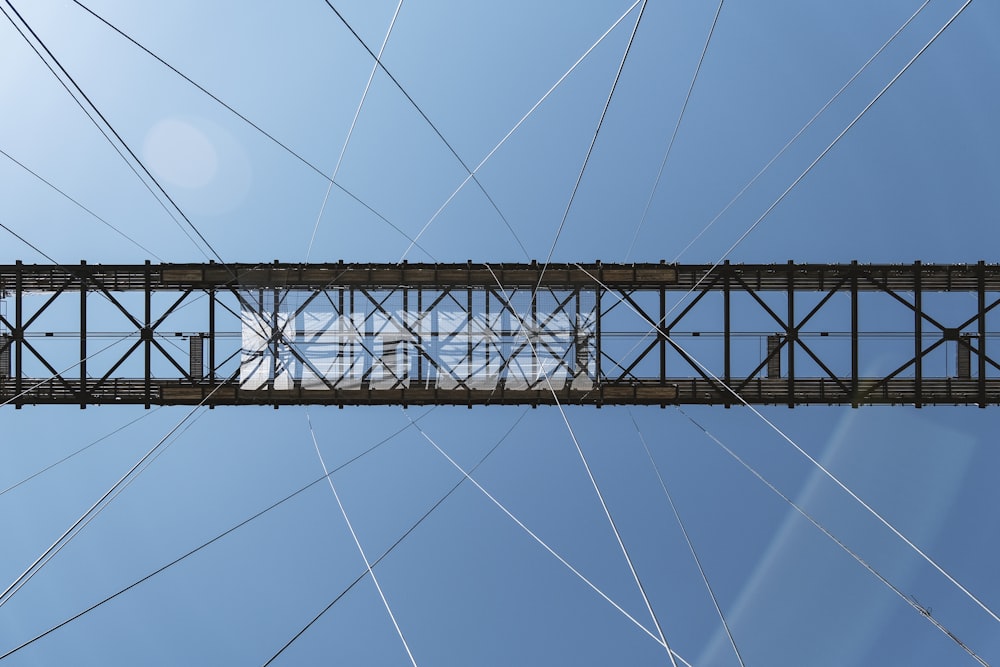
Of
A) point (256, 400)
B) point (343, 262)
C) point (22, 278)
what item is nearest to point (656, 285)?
point (343, 262)

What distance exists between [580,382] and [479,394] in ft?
7.70

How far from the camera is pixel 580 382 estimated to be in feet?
44.5

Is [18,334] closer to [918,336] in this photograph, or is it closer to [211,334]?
[211,334]

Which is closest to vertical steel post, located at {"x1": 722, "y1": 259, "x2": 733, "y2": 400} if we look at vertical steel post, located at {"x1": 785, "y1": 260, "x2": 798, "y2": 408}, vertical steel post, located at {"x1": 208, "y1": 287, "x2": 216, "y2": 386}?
vertical steel post, located at {"x1": 785, "y1": 260, "x2": 798, "y2": 408}

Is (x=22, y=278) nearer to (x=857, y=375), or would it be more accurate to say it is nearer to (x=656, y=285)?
(x=656, y=285)

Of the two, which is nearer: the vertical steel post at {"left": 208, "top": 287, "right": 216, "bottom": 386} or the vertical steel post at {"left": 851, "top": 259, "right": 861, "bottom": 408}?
the vertical steel post at {"left": 851, "top": 259, "right": 861, "bottom": 408}

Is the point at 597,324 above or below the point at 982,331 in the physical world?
above

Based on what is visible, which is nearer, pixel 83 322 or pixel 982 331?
pixel 982 331

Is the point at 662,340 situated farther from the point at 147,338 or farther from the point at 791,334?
the point at 147,338

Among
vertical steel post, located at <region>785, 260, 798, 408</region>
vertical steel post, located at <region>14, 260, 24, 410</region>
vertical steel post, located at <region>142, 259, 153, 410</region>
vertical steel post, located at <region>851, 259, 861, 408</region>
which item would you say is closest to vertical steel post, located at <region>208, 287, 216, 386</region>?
vertical steel post, located at <region>142, 259, 153, 410</region>

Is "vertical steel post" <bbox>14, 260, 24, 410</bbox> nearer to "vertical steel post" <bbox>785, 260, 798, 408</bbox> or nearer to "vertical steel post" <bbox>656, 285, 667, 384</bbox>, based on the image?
"vertical steel post" <bbox>656, 285, 667, 384</bbox>

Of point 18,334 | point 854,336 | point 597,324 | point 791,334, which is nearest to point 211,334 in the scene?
point 18,334

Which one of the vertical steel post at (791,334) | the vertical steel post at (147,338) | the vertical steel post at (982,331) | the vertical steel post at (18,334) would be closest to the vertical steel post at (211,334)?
the vertical steel post at (147,338)

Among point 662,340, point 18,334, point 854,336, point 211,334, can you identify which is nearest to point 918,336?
point 854,336
